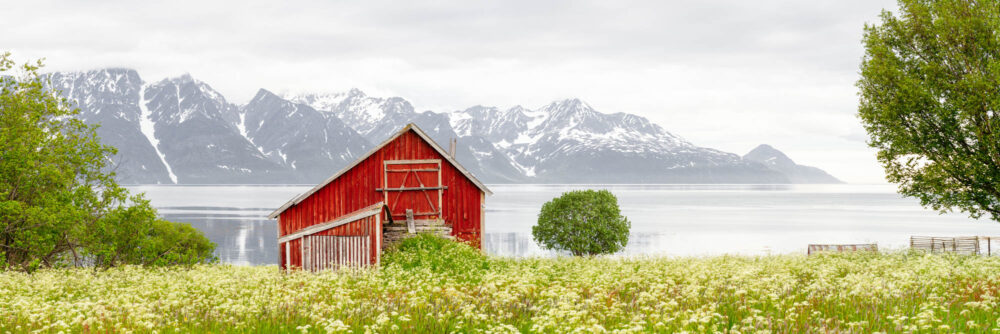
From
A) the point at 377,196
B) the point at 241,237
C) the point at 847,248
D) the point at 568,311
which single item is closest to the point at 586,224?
the point at 847,248

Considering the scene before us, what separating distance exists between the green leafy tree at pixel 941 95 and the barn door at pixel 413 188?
2118 centimetres

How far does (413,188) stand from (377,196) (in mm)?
1935

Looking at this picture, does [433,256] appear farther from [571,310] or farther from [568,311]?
[568,311]

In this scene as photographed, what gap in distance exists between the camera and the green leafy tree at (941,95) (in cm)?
2594

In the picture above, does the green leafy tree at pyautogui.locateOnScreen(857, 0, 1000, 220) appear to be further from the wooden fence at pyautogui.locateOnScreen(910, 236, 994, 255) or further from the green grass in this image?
the wooden fence at pyautogui.locateOnScreen(910, 236, 994, 255)

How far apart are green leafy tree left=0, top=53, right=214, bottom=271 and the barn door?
12.0 meters

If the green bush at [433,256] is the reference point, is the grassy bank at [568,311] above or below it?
above

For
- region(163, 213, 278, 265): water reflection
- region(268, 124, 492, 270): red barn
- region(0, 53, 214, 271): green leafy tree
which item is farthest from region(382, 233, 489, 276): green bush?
region(163, 213, 278, 265): water reflection

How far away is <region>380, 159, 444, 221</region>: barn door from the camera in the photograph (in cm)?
3428

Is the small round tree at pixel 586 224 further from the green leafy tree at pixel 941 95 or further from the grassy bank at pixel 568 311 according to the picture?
the grassy bank at pixel 568 311

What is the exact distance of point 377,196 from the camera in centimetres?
3419

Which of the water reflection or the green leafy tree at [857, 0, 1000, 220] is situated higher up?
the green leafy tree at [857, 0, 1000, 220]

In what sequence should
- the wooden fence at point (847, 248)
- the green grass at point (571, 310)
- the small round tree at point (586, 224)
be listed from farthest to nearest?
the small round tree at point (586, 224), the wooden fence at point (847, 248), the green grass at point (571, 310)

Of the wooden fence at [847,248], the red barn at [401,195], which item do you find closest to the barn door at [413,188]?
the red barn at [401,195]
